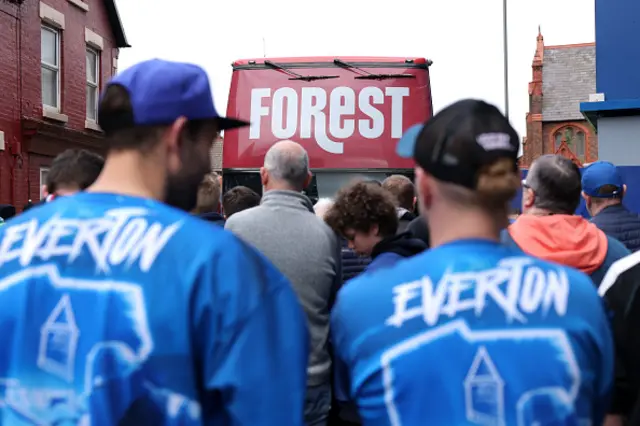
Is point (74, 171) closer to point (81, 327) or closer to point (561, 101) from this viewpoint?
point (81, 327)

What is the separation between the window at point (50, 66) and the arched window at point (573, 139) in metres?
49.4

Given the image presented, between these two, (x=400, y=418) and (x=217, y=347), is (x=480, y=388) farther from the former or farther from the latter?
(x=217, y=347)

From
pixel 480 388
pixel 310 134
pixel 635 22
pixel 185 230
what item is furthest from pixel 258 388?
pixel 635 22

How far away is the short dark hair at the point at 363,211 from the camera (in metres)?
3.44

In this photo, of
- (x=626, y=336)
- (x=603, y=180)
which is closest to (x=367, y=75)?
(x=603, y=180)

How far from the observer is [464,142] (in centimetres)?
169

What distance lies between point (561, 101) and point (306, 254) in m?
60.8

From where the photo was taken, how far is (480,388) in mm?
1597

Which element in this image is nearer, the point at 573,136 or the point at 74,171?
the point at 74,171

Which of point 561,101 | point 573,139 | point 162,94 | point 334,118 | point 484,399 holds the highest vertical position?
point 561,101

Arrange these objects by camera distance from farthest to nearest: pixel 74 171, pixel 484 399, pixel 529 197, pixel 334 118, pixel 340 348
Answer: pixel 334 118 < pixel 74 171 < pixel 529 197 < pixel 340 348 < pixel 484 399

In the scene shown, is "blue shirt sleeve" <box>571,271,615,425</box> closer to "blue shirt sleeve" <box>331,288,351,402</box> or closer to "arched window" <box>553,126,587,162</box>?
"blue shirt sleeve" <box>331,288,351,402</box>

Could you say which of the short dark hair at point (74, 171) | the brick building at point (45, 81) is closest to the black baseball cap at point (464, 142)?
the short dark hair at point (74, 171)

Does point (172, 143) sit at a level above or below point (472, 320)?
above
